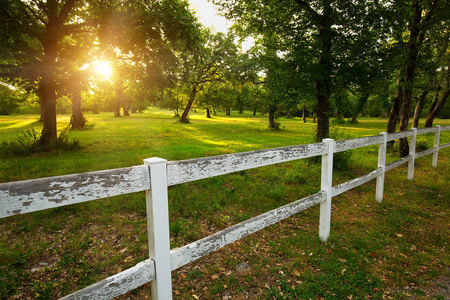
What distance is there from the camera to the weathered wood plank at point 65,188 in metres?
1.37

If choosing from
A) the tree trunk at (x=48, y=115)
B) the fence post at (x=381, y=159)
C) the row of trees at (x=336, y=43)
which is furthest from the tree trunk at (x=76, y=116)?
the fence post at (x=381, y=159)

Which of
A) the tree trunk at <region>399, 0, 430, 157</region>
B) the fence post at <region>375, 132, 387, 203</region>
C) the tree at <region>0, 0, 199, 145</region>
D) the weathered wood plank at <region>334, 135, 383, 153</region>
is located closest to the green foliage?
the tree at <region>0, 0, 199, 145</region>

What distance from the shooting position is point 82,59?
1220cm

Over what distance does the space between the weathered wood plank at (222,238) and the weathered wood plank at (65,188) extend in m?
0.80

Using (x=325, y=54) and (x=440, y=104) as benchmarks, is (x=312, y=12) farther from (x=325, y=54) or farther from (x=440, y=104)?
(x=440, y=104)

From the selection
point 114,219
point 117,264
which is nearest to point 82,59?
point 114,219

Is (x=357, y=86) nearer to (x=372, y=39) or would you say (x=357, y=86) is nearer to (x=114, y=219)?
(x=372, y=39)

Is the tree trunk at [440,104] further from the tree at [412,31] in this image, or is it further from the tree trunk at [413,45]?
the tree trunk at [413,45]

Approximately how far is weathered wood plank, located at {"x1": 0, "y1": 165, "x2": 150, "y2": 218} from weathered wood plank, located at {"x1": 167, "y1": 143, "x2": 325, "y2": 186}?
0.30 meters

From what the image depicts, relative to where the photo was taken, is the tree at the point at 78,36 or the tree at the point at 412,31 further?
the tree at the point at 78,36

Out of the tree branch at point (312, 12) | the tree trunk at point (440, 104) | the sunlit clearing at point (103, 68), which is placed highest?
the tree branch at point (312, 12)

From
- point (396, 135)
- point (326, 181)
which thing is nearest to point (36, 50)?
point (326, 181)

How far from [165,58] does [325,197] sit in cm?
1071

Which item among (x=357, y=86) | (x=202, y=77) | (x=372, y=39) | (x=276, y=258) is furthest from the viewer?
(x=202, y=77)
